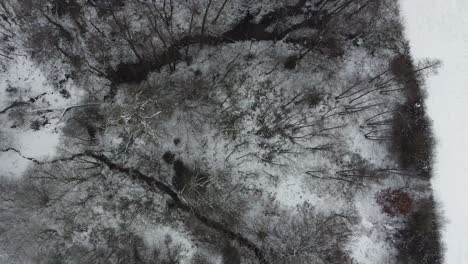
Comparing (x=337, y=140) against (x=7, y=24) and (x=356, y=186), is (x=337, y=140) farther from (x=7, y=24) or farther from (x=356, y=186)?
(x=7, y=24)

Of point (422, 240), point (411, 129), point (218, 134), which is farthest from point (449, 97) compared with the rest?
point (218, 134)

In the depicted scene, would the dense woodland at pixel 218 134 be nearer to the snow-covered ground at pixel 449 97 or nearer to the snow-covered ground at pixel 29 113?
the snow-covered ground at pixel 29 113

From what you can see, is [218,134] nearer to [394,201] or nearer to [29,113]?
[394,201]

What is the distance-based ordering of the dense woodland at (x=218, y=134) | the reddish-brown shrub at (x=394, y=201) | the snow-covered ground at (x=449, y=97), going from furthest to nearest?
the reddish-brown shrub at (x=394, y=201) → the snow-covered ground at (x=449, y=97) → the dense woodland at (x=218, y=134)

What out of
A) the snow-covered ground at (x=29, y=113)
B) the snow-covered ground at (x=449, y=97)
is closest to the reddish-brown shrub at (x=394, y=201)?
the snow-covered ground at (x=449, y=97)

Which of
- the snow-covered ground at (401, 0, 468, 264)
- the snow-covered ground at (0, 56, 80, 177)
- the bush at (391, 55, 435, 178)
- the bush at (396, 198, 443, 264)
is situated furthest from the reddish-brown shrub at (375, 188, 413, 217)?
the snow-covered ground at (0, 56, 80, 177)

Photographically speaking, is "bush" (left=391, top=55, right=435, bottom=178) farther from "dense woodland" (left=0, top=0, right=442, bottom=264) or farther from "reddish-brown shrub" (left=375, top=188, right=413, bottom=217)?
"reddish-brown shrub" (left=375, top=188, right=413, bottom=217)
